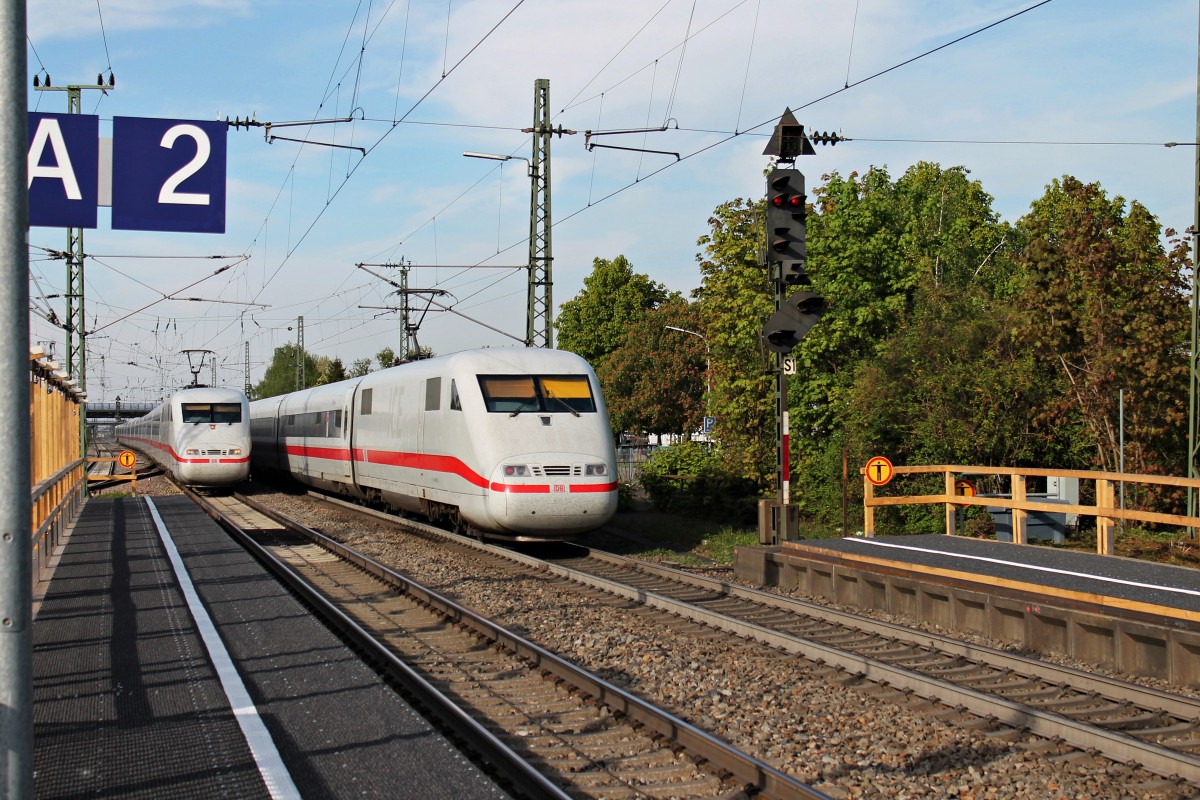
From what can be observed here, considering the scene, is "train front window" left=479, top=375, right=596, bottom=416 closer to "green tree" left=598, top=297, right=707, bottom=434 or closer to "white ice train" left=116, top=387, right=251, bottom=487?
"white ice train" left=116, top=387, right=251, bottom=487

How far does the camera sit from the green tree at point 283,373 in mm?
112438

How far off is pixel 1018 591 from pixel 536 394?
323 inches

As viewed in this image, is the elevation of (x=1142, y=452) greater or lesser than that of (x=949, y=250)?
lesser

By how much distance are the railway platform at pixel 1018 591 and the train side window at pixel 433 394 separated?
19.7ft

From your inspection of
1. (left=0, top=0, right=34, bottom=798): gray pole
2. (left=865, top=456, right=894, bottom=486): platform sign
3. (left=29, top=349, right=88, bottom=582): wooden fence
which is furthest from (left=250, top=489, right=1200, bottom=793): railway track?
(left=29, top=349, right=88, bottom=582): wooden fence

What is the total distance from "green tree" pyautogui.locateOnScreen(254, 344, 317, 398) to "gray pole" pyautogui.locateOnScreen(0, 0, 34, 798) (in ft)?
363

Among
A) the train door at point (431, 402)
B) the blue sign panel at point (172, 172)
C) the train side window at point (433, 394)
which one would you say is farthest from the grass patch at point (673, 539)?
the blue sign panel at point (172, 172)

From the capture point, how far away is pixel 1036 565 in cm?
1118

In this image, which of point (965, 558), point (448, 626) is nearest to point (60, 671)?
point (448, 626)

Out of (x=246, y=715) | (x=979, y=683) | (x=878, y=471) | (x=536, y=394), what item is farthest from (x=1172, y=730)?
(x=536, y=394)

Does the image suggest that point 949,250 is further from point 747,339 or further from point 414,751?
point 414,751

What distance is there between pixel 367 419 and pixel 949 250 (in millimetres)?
25199

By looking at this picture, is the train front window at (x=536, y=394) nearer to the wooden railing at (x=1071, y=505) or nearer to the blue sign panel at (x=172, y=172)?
the wooden railing at (x=1071, y=505)

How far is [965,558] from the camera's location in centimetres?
1192
